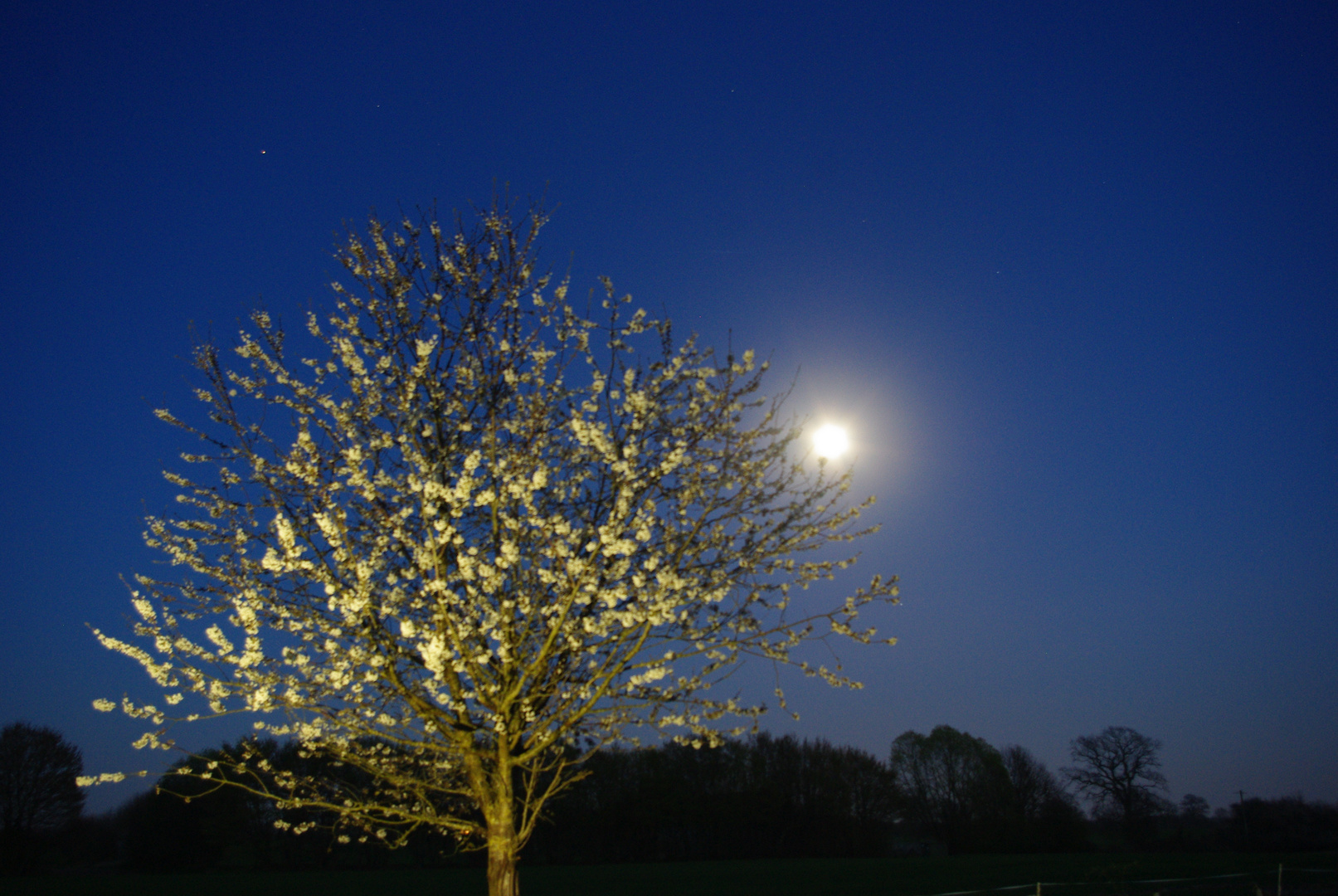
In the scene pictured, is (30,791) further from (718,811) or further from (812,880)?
(812,880)

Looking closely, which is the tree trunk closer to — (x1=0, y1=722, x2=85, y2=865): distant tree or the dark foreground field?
the dark foreground field

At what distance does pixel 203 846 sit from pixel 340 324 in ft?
242

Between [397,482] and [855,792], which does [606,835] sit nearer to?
[855,792]

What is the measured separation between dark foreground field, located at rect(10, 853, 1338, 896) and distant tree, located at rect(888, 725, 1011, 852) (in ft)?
58.8

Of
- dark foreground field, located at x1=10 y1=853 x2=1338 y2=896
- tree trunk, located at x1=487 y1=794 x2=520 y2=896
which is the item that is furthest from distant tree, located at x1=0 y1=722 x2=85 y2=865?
tree trunk, located at x1=487 y1=794 x2=520 y2=896

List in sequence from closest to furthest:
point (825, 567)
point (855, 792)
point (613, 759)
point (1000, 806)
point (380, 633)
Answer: point (380, 633)
point (825, 567)
point (613, 759)
point (855, 792)
point (1000, 806)

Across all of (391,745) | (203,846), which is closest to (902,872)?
(391,745)

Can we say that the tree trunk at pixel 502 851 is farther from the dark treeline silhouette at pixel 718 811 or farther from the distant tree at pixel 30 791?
the distant tree at pixel 30 791

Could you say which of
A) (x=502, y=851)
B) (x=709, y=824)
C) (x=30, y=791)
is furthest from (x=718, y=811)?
(x=502, y=851)

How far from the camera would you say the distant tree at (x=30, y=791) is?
50.4 metres

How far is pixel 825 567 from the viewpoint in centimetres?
559

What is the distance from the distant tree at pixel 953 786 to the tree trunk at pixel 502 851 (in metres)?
73.3

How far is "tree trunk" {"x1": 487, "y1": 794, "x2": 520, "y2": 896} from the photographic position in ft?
16.6

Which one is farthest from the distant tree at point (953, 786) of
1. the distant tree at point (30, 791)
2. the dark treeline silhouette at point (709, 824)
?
the distant tree at point (30, 791)
